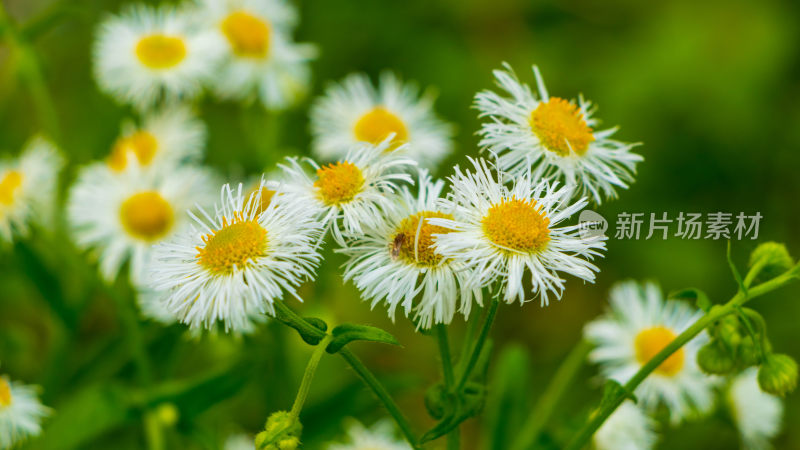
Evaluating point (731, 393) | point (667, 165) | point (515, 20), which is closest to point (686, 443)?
point (731, 393)

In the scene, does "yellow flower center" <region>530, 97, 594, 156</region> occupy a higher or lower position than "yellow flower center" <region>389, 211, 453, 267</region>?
higher

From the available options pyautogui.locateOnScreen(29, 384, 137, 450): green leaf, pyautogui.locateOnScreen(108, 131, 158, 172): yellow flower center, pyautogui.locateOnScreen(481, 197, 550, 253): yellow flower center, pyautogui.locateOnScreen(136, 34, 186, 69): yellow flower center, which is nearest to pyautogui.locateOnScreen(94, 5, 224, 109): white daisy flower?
pyautogui.locateOnScreen(136, 34, 186, 69): yellow flower center

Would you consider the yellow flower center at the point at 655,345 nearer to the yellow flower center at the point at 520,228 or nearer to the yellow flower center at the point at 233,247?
the yellow flower center at the point at 520,228

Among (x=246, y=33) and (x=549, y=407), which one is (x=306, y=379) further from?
(x=246, y=33)

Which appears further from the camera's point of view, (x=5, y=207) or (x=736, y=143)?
(x=736, y=143)

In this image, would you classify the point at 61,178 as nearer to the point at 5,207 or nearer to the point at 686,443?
the point at 5,207

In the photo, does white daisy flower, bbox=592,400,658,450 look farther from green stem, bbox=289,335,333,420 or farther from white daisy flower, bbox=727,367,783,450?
green stem, bbox=289,335,333,420

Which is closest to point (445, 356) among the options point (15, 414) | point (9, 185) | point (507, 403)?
point (507, 403)
